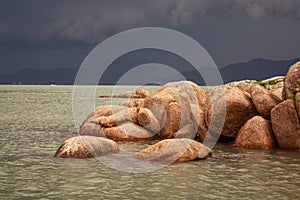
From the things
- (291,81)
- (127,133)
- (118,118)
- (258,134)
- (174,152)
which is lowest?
(174,152)

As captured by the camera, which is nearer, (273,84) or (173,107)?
(173,107)

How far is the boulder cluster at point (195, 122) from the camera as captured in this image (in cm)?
1786

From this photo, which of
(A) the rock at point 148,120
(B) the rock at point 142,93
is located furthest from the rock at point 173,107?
(B) the rock at point 142,93

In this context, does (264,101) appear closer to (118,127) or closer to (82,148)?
(118,127)

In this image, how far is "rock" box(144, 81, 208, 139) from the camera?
82.1 feet

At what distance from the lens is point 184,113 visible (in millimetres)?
25234

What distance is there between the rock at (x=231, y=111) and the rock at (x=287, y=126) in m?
2.13

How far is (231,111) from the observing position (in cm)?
2294

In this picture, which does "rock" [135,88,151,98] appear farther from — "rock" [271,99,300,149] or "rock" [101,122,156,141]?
"rock" [271,99,300,149]

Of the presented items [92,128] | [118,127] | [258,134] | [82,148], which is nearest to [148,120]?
[118,127]

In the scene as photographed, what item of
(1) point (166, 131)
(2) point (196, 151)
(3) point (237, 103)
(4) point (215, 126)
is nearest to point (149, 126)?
(1) point (166, 131)

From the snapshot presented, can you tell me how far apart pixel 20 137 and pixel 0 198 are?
1407 centimetres

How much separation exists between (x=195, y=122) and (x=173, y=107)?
179cm

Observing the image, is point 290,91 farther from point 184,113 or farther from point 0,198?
point 0,198
